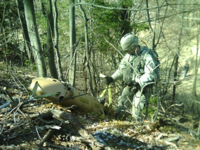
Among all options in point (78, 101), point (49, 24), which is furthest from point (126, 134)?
point (49, 24)

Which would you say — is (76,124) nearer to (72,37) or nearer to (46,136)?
(46,136)

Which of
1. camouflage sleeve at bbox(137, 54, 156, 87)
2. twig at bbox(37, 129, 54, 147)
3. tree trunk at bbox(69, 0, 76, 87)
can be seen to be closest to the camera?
twig at bbox(37, 129, 54, 147)

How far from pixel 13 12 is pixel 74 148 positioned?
8425 mm

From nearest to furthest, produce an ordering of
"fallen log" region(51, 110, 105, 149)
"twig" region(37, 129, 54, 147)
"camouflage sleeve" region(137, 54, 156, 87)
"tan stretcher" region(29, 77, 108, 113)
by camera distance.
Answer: "twig" region(37, 129, 54, 147), "fallen log" region(51, 110, 105, 149), "tan stretcher" region(29, 77, 108, 113), "camouflage sleeve" region(137, 54, 156, 87)

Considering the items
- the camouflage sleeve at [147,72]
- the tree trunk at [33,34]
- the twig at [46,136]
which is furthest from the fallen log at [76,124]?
the tree trunk at [33,34]

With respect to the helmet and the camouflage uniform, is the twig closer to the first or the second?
the camouflage uniform

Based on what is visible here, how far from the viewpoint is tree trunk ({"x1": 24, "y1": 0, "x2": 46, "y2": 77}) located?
4562 mm

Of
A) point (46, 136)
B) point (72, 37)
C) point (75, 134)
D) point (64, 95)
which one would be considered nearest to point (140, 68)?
point (64, 95)

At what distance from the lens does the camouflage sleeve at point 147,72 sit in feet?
14.7

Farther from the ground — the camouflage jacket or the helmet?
the helmet

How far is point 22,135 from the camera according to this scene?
294 centimetres

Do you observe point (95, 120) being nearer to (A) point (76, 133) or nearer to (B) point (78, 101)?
(B) point (78, 101)

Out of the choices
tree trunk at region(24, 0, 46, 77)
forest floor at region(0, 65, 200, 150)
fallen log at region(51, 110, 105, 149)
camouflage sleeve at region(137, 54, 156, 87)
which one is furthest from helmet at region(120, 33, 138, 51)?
fallen log at region(51, 110, 105, 149)

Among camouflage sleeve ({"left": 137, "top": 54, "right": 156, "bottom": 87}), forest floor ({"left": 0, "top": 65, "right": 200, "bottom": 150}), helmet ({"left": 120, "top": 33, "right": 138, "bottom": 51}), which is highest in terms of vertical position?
helmet ({"left": 120, "top": 33, "right": 138, "bottom": 51})
